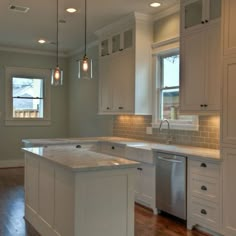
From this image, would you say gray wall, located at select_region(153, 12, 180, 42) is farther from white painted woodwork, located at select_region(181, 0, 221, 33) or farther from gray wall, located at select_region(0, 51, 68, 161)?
gray wall, located at select_region(0, 51, 68, 161)

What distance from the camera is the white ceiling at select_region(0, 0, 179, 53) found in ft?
16.0

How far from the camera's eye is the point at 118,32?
5.94 m

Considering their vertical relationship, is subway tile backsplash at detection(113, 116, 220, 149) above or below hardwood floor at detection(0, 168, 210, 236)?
above

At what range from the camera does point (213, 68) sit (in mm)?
4004

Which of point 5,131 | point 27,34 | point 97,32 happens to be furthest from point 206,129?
point 5,131

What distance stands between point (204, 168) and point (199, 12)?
1.95 metres

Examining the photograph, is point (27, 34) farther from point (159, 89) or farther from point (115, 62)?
point (159, 89)

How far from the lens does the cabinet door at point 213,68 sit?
3.93 m

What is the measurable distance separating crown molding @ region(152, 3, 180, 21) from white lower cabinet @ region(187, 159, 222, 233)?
7.76 feet

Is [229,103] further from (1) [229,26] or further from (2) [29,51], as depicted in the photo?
(2) [29,51]

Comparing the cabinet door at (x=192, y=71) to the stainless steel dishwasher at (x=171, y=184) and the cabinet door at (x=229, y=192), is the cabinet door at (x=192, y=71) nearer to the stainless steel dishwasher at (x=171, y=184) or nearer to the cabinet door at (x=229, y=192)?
the stainless steel dishwasher at (x=171, y=184)

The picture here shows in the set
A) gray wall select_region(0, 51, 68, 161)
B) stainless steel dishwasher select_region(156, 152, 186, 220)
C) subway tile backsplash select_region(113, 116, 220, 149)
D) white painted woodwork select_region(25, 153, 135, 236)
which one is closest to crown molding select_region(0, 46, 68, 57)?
gray wall select_region(0, 51, 68, 161)

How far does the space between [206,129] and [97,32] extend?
10.3 feet

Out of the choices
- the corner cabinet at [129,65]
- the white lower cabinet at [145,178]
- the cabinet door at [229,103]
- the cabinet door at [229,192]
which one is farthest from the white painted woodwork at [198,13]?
the white lower cabinet at [145,178]
